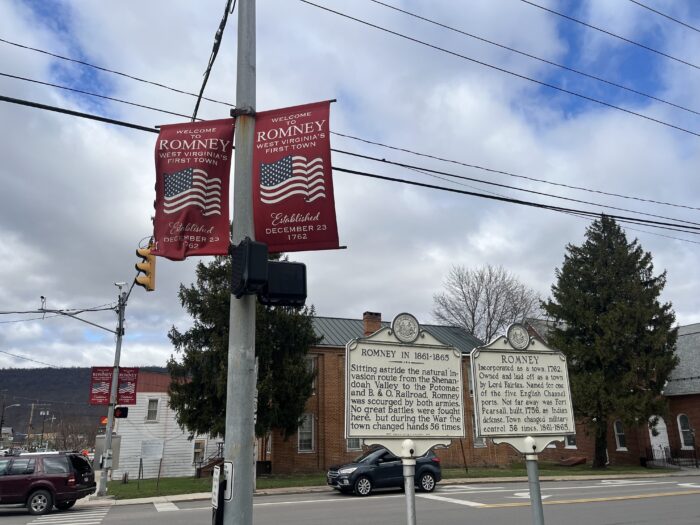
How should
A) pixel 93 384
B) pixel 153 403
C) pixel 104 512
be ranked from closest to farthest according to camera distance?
pixel 104 512 → pixel 93 384 → pixel 153 403

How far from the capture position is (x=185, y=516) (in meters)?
14.9

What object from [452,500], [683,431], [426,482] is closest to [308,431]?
[426,482]

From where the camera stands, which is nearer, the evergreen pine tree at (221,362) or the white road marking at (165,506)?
the white road marking at (165,506)

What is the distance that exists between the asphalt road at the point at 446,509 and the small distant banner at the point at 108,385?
4.45 m

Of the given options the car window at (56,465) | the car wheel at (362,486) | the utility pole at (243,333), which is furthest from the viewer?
the car wheel at (362,486)

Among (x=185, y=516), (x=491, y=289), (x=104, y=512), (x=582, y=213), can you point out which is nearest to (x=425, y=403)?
(x=582, y=213)

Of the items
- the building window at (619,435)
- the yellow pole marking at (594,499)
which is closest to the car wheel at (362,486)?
the yellow pole marking at (594,499)

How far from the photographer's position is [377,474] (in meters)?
20.0

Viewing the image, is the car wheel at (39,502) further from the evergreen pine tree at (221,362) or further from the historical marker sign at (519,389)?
the historical marker sign at (519,389)

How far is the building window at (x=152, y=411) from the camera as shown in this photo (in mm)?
39844

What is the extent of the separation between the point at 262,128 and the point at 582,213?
8129mm

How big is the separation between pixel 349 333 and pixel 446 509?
73.8ft

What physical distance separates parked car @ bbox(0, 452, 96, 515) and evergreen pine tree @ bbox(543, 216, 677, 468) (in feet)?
85.1

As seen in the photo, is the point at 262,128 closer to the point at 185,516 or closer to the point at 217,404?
the point at 185,516
